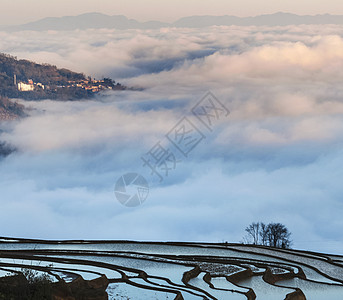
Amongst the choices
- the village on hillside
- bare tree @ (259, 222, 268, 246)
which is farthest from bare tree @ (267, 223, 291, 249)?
the village on hillside

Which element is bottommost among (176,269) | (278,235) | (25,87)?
(176,269)

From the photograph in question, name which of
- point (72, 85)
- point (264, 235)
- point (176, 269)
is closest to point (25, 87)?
point (72, 85)

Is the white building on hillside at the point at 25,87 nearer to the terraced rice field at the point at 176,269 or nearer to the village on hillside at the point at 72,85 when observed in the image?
the village on hillside at the point at 72,85

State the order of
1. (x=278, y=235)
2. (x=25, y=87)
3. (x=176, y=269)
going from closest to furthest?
1. (x=176, y=269)
2. (x=278, y=235)
3. (x=25, y=87)

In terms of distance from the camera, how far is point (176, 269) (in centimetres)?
2805

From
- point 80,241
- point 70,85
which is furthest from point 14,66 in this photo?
point 80,241

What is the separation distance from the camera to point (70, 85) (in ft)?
440

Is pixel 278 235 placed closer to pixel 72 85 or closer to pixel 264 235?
pixel 264 235

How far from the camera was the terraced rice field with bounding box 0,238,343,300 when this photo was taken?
77.4ft

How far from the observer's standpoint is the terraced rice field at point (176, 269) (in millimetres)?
23594

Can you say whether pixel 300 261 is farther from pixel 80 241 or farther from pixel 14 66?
pixel 14 66

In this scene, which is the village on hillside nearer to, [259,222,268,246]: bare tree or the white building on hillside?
the white building on hillside

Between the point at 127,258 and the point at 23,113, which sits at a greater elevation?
the point at 23,113

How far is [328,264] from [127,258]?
10418 millimetres
